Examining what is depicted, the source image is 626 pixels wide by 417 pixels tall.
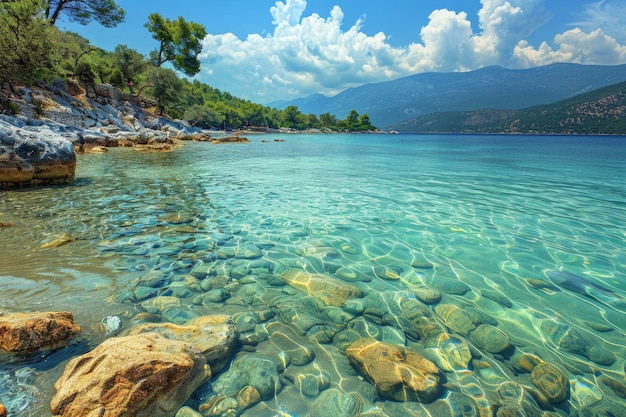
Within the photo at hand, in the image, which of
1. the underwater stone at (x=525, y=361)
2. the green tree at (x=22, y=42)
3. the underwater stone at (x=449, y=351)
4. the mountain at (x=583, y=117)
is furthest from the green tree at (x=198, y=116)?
the mountain at (x=583, y=117)

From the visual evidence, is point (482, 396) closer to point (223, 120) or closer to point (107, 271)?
point (107, 271)

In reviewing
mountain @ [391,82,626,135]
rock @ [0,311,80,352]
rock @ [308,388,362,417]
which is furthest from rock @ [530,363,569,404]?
mountain @ [391,82,626,135]

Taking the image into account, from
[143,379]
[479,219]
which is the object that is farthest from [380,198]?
[143,379]

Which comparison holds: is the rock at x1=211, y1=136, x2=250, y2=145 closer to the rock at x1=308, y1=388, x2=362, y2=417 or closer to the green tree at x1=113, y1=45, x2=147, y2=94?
the green tree at x1=113, y1=45, x2=147, y2=94

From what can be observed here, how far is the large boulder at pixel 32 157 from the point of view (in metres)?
9.85

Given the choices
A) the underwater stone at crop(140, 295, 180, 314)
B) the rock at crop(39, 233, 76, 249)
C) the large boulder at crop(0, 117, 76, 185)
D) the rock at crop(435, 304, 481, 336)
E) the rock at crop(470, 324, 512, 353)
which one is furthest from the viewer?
the large boulder at crop(0, 117, 76, 185)

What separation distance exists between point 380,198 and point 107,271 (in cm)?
868

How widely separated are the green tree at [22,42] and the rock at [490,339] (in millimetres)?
33971

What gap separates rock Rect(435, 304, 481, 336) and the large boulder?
13.9 metres

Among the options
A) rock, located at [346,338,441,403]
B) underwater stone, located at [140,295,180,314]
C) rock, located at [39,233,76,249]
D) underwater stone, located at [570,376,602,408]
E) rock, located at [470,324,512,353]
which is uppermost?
rock, located at [39,233,76,249]

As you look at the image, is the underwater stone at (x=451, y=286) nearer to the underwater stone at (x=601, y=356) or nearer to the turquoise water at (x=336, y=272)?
the turquoise water at (x=336, y=272)

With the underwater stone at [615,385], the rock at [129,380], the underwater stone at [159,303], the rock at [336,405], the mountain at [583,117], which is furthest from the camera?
the mountain at [583,117]

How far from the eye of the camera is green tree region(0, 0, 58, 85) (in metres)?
22.0

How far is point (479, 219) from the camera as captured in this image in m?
8.34
